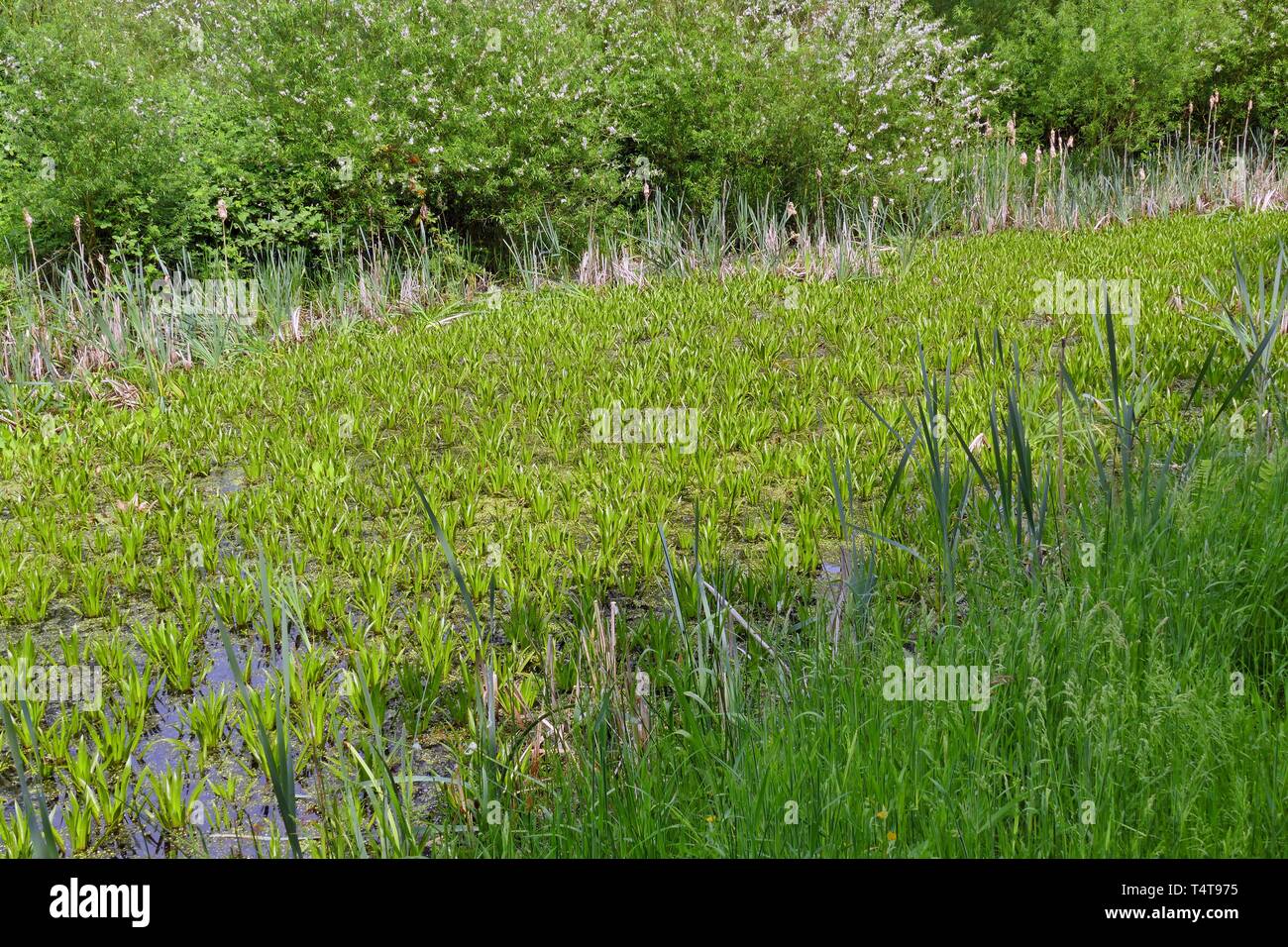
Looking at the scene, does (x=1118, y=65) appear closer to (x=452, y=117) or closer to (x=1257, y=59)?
(x=1257, y=59)

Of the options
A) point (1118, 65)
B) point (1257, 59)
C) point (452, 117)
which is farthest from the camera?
point (1257, 59)

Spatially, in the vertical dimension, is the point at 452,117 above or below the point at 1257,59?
below

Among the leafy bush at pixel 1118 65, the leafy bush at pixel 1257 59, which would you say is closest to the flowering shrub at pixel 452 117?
the leafy bush at pixel 1118 65

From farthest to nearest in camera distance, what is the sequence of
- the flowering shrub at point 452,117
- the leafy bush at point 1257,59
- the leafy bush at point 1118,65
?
the leafy bush at point 1257,59
the leafy bush at point 1118,65
the flowering shrub at point 452,117

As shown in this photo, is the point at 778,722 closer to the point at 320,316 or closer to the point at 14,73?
the point at 320,316

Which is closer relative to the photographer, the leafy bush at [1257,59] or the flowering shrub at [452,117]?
the flowering shrub at [452,117]

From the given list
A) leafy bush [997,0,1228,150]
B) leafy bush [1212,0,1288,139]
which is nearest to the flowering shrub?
leafy bush [997,0,1228,150]

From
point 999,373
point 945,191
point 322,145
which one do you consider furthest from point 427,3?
point 999,373

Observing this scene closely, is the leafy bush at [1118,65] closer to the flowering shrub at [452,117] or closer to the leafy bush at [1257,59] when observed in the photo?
the leafy bush at [1257,59]

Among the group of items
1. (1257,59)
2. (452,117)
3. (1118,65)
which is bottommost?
(452,117)

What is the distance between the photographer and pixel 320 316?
9.27 meters

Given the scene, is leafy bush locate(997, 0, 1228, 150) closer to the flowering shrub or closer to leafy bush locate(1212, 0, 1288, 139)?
leafy bush locate(1212, 0, 1288, 139)

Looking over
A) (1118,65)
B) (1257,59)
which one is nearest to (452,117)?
(1118,65)

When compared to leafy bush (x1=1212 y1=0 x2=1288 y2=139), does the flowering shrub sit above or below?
below
